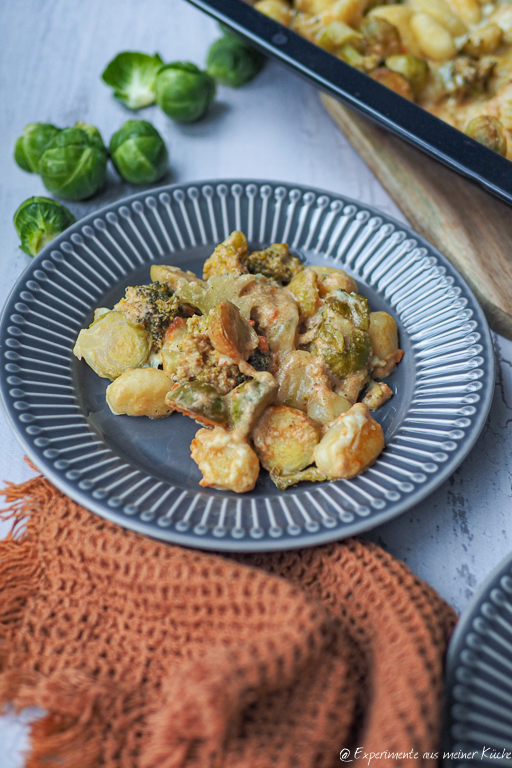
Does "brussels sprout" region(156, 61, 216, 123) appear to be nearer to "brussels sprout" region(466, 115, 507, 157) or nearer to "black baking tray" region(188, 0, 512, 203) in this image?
"black baking tray" region(188, 0, 512, 203)

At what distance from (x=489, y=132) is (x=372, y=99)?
1.69ft

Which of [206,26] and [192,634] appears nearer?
[192,634]

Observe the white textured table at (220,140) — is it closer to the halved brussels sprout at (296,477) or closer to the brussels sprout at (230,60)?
the brussels sprout at (230,60)

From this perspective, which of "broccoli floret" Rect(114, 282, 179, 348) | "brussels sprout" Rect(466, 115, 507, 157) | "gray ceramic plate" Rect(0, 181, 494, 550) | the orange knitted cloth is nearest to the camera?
the orange knitted cloth

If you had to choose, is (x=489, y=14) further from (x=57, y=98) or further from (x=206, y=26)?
(x=57, y=98)

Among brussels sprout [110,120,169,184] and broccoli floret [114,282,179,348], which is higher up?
brussels sprout [110,120,169,184]

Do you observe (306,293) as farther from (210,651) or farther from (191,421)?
(210,651)

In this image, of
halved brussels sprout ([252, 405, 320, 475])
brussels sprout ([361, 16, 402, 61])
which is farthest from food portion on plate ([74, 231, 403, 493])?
brussels sprout ([361, 16, 402, 61])

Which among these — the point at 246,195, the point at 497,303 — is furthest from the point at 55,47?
the point at 497,303

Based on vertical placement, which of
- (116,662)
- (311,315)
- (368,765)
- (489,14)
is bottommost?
(368,765)

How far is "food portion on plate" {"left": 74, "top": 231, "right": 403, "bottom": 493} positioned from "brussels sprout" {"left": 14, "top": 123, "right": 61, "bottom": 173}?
34.7 inches

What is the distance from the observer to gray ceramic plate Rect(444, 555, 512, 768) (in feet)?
4.11

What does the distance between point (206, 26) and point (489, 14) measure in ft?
4.77

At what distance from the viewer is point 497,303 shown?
2.16 meters
